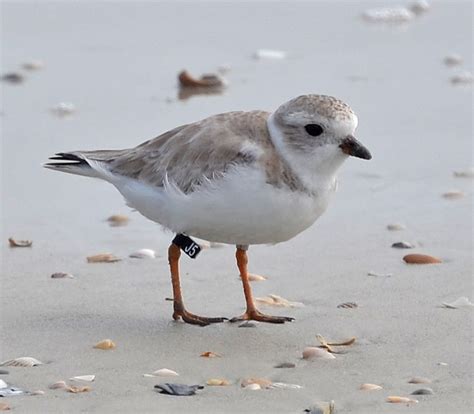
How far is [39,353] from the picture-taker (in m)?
5.15

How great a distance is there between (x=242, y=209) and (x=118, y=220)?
190 cm

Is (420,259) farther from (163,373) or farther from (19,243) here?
(19,243)

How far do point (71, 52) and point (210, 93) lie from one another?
1760 mm

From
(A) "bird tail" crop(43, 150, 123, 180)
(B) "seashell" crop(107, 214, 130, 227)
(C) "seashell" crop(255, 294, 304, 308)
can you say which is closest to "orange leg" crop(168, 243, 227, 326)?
(C) "seashell" crop(255, 294, 304, 308)

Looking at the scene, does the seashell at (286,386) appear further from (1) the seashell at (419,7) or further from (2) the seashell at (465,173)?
(1) the seashell at (419,7)

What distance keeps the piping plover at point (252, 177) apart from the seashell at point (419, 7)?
21.8 feet

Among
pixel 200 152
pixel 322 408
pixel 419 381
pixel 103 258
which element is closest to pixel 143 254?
pixel 103 258

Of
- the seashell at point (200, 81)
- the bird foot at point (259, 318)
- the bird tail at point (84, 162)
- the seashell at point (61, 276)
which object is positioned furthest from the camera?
the seashell at point (200, 81)

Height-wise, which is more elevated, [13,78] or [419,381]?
[13,78]

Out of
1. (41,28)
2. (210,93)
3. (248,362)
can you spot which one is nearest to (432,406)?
(248,362)

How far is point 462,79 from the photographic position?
984 centimetres

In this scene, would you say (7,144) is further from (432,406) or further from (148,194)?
(432,406)

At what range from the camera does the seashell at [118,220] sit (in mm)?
7074

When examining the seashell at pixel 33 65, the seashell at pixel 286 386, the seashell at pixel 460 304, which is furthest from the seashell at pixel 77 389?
the seashell at pixel 33 65
